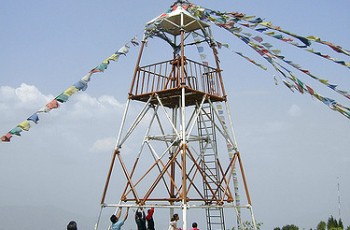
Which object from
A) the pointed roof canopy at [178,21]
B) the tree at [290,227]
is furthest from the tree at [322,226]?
the pointed roof canopy at [178,21]

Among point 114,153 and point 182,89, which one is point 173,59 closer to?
point 182,89

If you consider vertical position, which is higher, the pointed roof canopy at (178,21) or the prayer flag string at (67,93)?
the pointed roof canopy at (178,21)

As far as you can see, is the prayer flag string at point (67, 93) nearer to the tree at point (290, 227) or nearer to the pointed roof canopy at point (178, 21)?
the pointed roof canopy at point (178, 21)

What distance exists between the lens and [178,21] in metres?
20.3

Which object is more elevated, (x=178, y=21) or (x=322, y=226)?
(x=178, y=21)

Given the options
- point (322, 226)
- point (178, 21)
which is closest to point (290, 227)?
point (322, 226)

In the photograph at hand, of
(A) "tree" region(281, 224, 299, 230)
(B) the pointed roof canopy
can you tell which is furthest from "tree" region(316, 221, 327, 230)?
(B) the pointed roof canopy

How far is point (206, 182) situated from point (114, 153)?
4005 mm

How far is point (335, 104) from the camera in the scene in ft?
47.5

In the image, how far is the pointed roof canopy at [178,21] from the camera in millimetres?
19672

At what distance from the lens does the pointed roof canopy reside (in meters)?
19.7

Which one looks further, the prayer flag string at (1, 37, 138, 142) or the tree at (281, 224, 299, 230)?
the tree at (281, 224, 299, 230)

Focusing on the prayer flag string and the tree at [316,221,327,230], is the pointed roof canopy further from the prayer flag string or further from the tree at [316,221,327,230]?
the tree at [316,221,327,230]

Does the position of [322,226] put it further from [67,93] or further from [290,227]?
[67,93]
